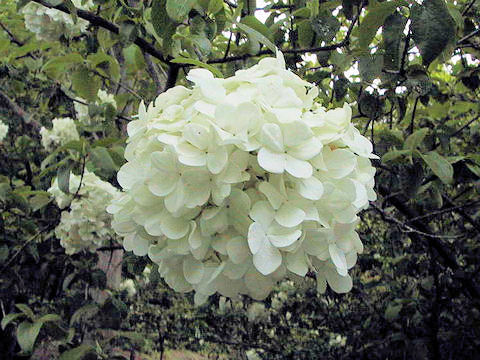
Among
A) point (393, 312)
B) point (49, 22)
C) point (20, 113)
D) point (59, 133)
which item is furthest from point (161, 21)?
point (20, 113)

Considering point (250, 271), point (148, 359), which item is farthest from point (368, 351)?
point (250, 271)

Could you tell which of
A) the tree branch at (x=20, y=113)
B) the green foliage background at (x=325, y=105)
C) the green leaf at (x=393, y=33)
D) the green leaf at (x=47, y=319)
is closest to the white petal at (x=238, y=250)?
the green foliage background at (x=325, y=105)

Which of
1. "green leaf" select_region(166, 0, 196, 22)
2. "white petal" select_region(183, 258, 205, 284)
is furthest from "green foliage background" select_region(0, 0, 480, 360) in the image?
"white petal" select_region(183, 258, 205, 284)

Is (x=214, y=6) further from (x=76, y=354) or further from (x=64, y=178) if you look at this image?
(x=76, y=354)

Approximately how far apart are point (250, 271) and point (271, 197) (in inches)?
4.8

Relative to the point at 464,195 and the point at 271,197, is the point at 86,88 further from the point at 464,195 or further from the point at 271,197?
the point at 464,195

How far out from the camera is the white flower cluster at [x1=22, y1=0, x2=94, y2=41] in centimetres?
190

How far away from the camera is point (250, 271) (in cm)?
73

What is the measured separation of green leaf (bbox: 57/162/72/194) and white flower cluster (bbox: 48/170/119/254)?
23cm

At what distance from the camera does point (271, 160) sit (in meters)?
0.67

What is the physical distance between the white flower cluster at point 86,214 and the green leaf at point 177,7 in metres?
0.97

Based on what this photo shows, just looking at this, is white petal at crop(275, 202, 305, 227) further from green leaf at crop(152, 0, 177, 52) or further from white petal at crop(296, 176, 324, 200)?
green leaf at crop(152, 0, 177, 52)

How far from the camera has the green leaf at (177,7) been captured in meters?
0.90

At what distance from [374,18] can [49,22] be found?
1.41 meters
